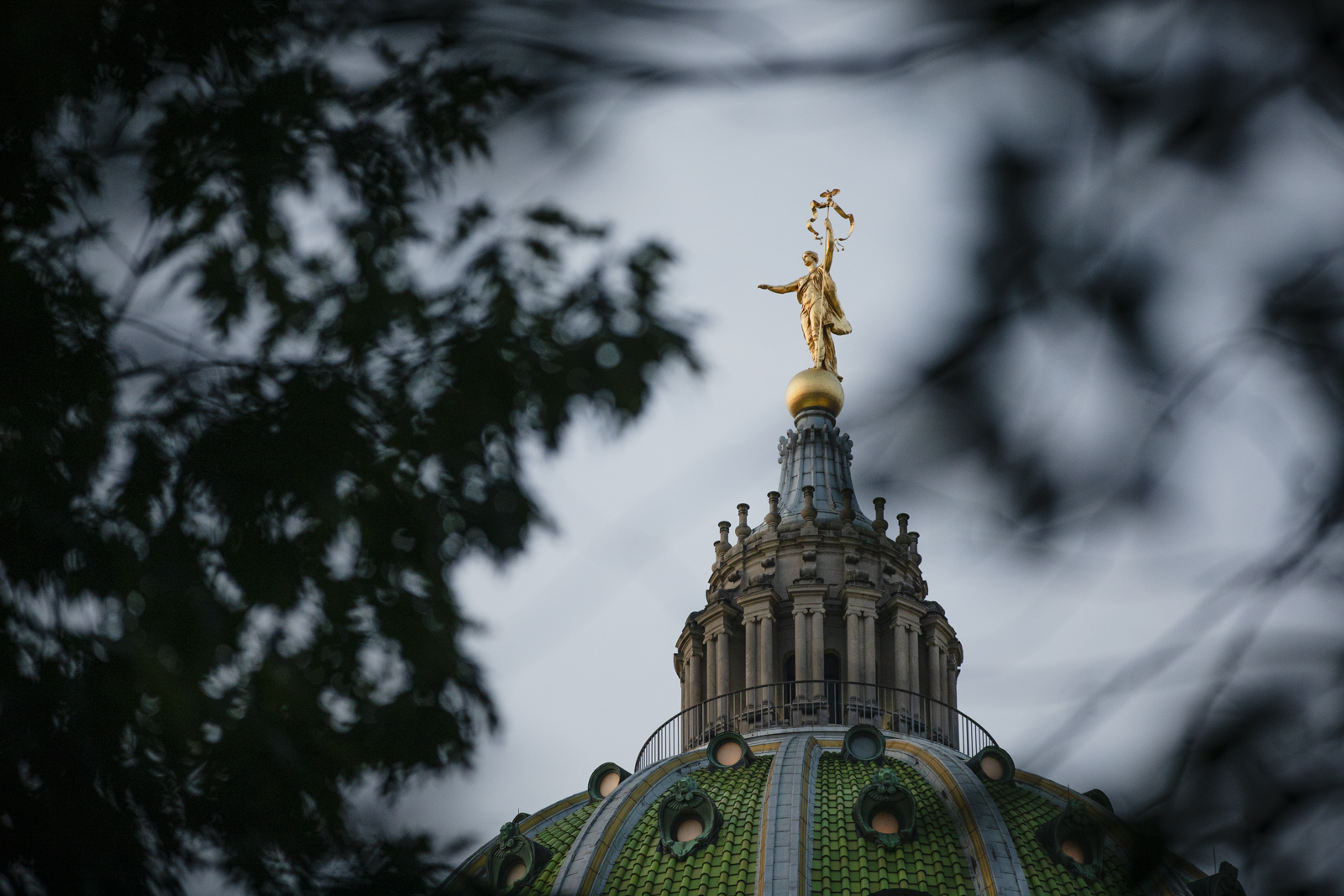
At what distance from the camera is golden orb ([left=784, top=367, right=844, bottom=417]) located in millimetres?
53381

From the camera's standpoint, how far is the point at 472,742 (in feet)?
29.3

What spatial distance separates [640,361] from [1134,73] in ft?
12.1

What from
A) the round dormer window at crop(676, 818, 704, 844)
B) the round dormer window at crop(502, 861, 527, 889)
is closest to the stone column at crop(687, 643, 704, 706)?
the round dormer window at crop(676, 818, 704, 844)

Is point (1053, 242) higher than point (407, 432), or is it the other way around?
point (407, 432)

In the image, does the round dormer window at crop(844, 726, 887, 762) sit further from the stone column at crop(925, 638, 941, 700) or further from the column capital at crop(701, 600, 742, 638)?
the column capital at crop(701, 600, 742, 638)

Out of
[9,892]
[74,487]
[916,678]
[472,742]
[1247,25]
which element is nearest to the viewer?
[1247,25]

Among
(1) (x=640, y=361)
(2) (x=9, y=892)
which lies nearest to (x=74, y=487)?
(2) (x=9, y=892)

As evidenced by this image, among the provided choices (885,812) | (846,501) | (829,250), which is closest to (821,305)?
(829,250)

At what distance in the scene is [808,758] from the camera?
45.1m

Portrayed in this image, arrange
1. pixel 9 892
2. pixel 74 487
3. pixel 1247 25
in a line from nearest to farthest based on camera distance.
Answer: pixel 1247 25 < pixel 9 892 < pixel 74 487

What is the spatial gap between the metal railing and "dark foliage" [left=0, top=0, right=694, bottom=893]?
129ft

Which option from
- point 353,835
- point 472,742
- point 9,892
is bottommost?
point 9,892

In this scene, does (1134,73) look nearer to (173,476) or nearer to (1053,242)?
(1053,242)

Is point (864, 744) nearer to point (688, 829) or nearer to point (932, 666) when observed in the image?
point (688, 829)
